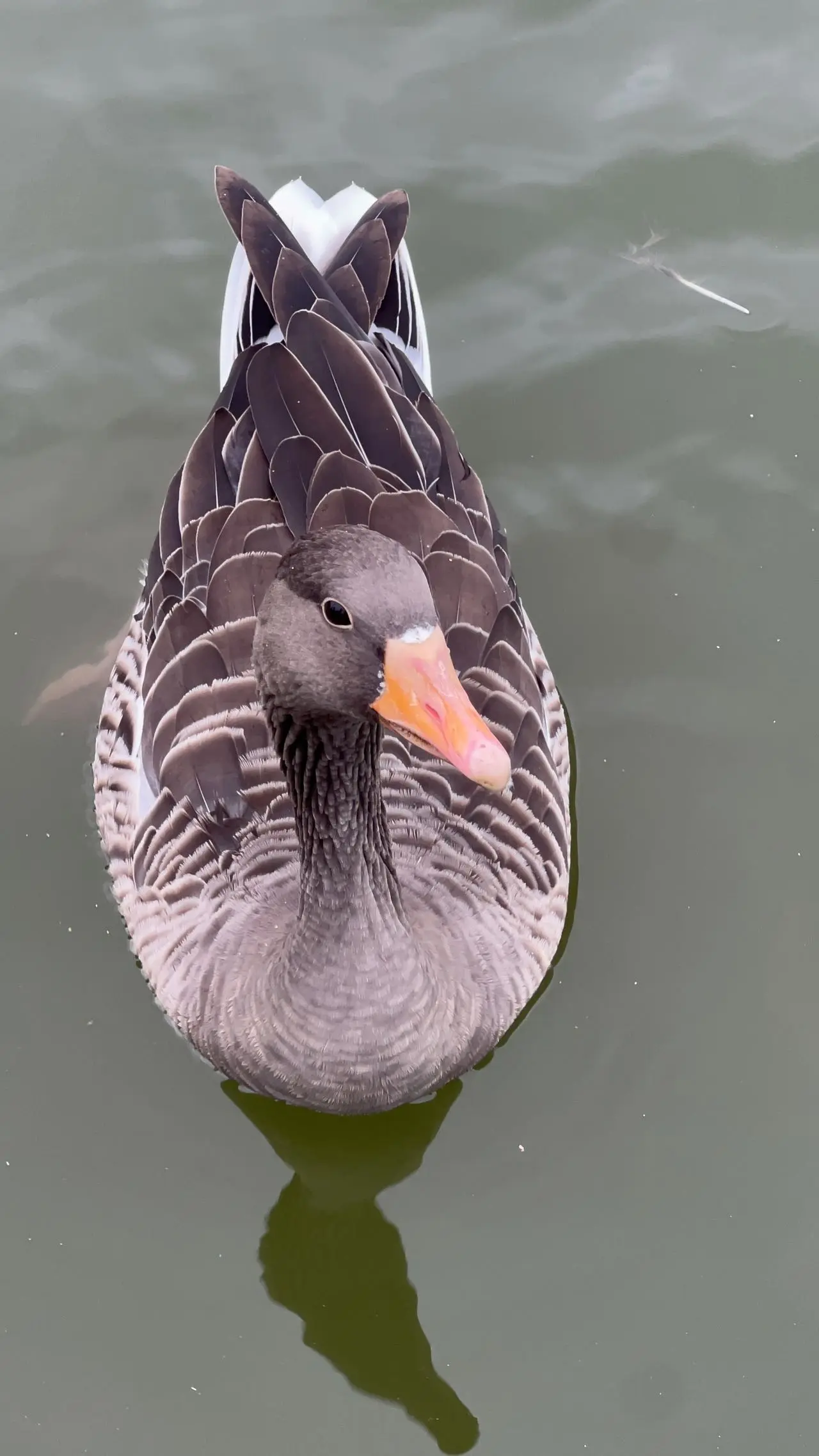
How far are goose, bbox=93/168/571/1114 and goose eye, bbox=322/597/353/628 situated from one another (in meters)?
0.12

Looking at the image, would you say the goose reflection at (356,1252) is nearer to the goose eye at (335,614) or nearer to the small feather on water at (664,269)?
the goose eye at (335,614)

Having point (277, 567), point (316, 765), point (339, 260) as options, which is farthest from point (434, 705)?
point (339, 260)

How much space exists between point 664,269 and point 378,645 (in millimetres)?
4245

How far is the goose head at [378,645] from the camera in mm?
3166

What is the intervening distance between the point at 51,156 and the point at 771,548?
4108 mm

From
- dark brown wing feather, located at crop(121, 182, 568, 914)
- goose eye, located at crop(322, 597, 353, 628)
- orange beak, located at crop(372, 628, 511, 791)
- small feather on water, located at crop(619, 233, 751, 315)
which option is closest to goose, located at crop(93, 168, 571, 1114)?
dark brown wing feather, located at crop(121, 182, 568, 914)

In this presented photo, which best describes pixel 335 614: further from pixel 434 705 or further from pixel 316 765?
pixel 316 765

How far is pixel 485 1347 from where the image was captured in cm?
434

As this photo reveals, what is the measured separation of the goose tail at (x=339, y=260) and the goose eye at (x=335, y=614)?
2076 millimetres

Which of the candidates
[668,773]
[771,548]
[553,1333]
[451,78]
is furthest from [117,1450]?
[451,78]

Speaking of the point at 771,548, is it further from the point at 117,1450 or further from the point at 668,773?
the point at 117,1450

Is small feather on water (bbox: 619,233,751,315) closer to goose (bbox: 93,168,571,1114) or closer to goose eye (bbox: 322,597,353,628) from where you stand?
goose (bbox: 93,168,571,1114)

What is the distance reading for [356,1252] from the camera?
15.0 ft

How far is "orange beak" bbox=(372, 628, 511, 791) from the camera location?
312 centimetres
